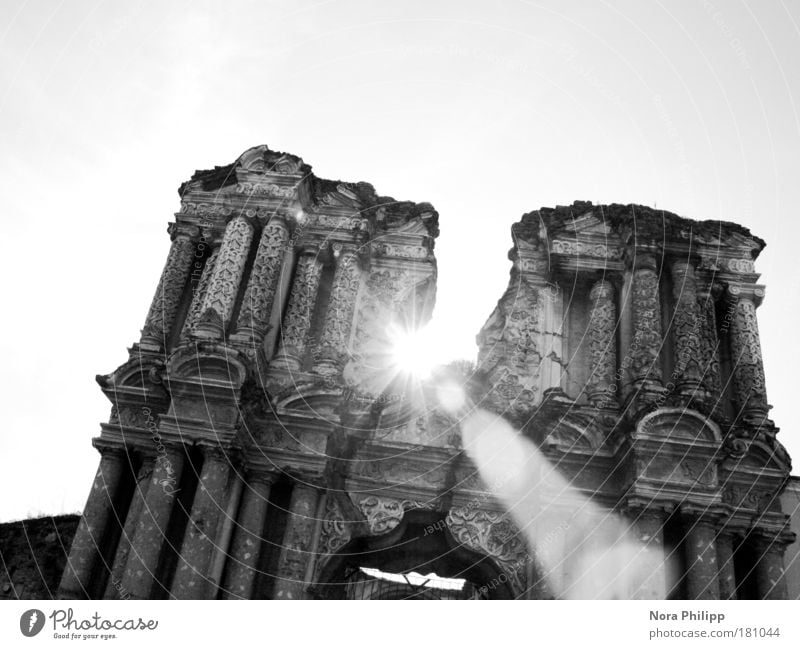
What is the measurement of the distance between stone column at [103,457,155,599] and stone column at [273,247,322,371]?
269cm

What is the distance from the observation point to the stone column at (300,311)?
1332 cm

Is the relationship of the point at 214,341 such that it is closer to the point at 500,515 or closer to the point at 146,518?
the point at 146,518

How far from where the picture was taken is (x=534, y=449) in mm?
12336

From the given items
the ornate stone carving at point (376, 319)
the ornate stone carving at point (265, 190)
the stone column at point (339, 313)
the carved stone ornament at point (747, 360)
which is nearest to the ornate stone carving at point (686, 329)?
the carved stone ornament at point (747, 360)

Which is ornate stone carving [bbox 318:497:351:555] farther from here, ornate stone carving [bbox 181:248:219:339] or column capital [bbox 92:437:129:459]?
ornate stone carving [bbox 181:248:219:339]

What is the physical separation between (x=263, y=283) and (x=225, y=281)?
2.01 ft

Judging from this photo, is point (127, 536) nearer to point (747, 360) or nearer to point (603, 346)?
point (603, 346)

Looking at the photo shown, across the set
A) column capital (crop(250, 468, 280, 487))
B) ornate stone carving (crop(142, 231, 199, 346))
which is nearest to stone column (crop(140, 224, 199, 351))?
ornate stone carving (crop(142, 231, 199, 346))

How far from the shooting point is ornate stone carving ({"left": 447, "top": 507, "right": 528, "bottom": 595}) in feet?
38.7

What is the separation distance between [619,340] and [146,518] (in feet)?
25.7

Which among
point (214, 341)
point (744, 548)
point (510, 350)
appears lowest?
point (744, 548)

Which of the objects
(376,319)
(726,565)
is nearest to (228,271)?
(376,319)

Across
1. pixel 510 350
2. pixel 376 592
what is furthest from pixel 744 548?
pixel 376 592

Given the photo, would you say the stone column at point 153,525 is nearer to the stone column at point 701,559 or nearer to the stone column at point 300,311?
the stone column at point 300,311
